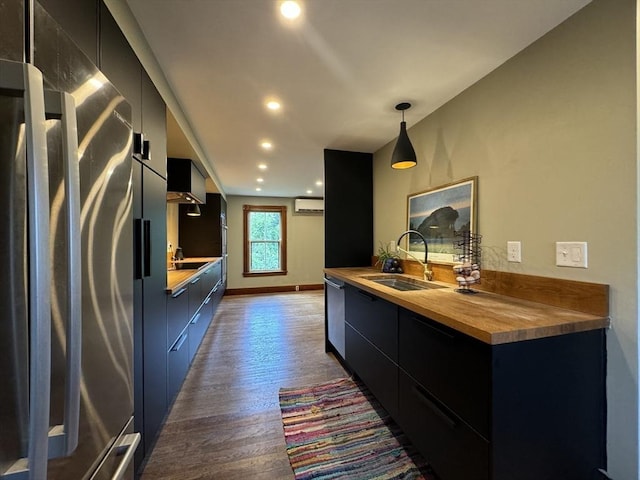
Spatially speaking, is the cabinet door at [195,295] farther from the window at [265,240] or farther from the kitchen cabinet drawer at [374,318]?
the window at [265,240]

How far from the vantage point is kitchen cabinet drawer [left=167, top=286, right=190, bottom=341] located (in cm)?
190

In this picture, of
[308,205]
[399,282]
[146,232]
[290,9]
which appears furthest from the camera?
[308,205]

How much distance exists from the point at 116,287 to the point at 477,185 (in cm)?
201

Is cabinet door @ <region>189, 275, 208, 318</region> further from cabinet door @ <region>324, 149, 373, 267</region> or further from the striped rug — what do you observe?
cabinet door @ <region>324, 149, 373, 267</region>

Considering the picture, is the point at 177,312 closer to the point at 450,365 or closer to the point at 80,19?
the point at 80,19

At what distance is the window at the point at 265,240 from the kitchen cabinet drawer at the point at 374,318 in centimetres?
442

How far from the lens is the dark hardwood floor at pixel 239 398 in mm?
1517

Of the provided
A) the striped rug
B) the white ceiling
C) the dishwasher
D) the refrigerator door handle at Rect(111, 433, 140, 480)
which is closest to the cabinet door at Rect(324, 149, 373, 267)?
the dishwasher

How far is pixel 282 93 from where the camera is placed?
200 centimetres

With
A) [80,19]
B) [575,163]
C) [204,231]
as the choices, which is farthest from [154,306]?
[204,231]

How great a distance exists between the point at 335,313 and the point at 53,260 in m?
2.42

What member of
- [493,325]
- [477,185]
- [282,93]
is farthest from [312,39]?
[493,325]

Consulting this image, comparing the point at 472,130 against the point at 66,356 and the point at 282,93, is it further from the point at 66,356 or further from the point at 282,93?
the point at 66,356

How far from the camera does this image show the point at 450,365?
45.8 inches
